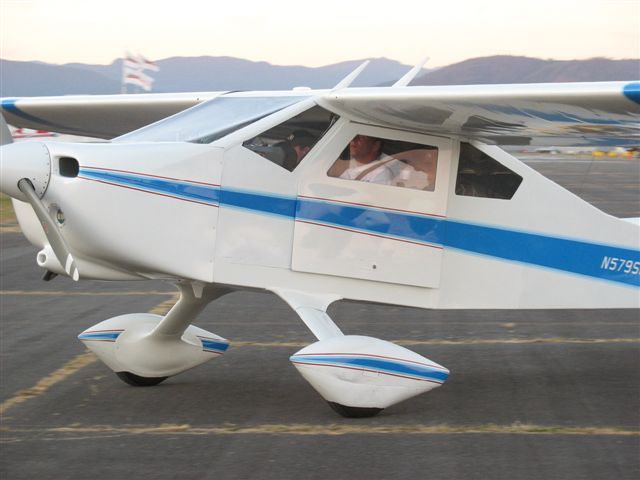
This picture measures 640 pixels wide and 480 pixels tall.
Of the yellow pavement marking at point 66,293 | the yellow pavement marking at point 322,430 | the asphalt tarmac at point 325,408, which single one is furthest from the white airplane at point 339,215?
the yellow pavement marking at point 66,293

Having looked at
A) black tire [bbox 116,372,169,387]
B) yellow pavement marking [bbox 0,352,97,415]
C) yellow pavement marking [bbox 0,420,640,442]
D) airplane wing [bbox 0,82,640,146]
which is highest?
airplane wing [bbox 0,82,640,146]

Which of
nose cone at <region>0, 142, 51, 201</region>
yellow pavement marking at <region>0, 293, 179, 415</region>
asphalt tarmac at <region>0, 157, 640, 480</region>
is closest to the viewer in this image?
asphalt tarmac at <region>0, 157, 640, 480</region>

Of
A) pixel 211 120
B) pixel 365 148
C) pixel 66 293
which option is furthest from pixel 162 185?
pixel 66 293

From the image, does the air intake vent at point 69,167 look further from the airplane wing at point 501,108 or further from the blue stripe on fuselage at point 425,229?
the airplane wing at point 501,108

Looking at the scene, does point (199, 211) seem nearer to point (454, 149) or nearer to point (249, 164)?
point (249, 164)

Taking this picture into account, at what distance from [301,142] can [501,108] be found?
133 centimetres

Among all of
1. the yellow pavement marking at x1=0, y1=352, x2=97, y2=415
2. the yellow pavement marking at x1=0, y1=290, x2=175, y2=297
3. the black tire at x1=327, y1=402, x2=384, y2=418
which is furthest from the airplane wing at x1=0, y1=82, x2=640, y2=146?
the yellow pavement marking at x1=0, y1=290, x2=175, y2=297

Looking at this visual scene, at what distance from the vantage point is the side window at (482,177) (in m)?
7.12

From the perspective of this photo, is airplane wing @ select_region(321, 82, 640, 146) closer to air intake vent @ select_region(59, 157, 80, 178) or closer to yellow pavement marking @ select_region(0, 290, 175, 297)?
air intake vent @ select_region(59, 157, 80, 178)

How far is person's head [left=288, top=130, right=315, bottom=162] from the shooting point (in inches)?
261

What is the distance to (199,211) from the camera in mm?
6316

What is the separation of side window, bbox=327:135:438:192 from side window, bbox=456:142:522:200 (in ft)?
0.82

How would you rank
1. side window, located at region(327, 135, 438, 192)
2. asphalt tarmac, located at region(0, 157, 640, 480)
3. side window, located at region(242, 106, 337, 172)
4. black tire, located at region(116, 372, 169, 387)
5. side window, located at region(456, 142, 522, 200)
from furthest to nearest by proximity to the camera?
1. black tire, located at region(116, 372, 169, 387)
2. side window, located at region(456, 142, 522, 200)
3. side window, located at region(327, 135, 438, 192)
4. side window, located at region(242, 106, 337, 172)
5. asphalt tarmac, located at region(0, 157, 640, 480)

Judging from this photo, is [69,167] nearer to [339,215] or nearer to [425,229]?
[339,215]
